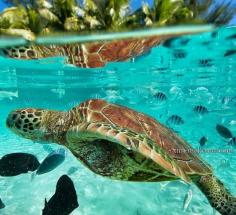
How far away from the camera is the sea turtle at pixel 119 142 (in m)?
5.00

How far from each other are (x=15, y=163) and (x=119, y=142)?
259cm

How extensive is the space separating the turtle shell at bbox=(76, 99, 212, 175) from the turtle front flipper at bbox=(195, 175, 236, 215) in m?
0.19

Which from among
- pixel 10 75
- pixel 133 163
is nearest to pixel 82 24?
pixel 10 75

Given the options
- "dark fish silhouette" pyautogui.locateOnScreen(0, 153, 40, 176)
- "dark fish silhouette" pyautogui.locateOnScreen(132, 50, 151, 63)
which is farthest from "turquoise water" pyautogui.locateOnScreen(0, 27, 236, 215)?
"dark fish silhouette" pyautogui.locateOnScreen(0, 153, 40, 176)

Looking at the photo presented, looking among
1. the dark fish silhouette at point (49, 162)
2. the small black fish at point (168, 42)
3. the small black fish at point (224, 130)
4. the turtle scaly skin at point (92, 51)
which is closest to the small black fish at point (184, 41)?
the small black fish at point (168, 42)

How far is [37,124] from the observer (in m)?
6.20

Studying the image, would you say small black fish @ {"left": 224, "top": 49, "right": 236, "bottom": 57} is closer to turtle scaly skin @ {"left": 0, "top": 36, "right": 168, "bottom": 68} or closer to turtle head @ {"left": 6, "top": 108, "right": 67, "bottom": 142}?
turtle scaly skin @ {"left": 0, "top": 36, "right": 168, "bottom": 68}

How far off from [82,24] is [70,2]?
150cm

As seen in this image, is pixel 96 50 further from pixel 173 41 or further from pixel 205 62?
pixel 205 62

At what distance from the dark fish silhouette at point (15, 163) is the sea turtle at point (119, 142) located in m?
0.49

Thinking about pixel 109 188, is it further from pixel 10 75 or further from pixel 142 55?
pixel 10 75

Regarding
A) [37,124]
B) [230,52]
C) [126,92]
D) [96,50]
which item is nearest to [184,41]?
[230,52]

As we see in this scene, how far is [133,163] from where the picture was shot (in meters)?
5.53

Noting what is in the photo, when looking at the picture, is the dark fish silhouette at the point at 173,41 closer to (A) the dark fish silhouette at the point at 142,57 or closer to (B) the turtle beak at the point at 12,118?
(A) the dark fish silhouette at the point at 142,57
